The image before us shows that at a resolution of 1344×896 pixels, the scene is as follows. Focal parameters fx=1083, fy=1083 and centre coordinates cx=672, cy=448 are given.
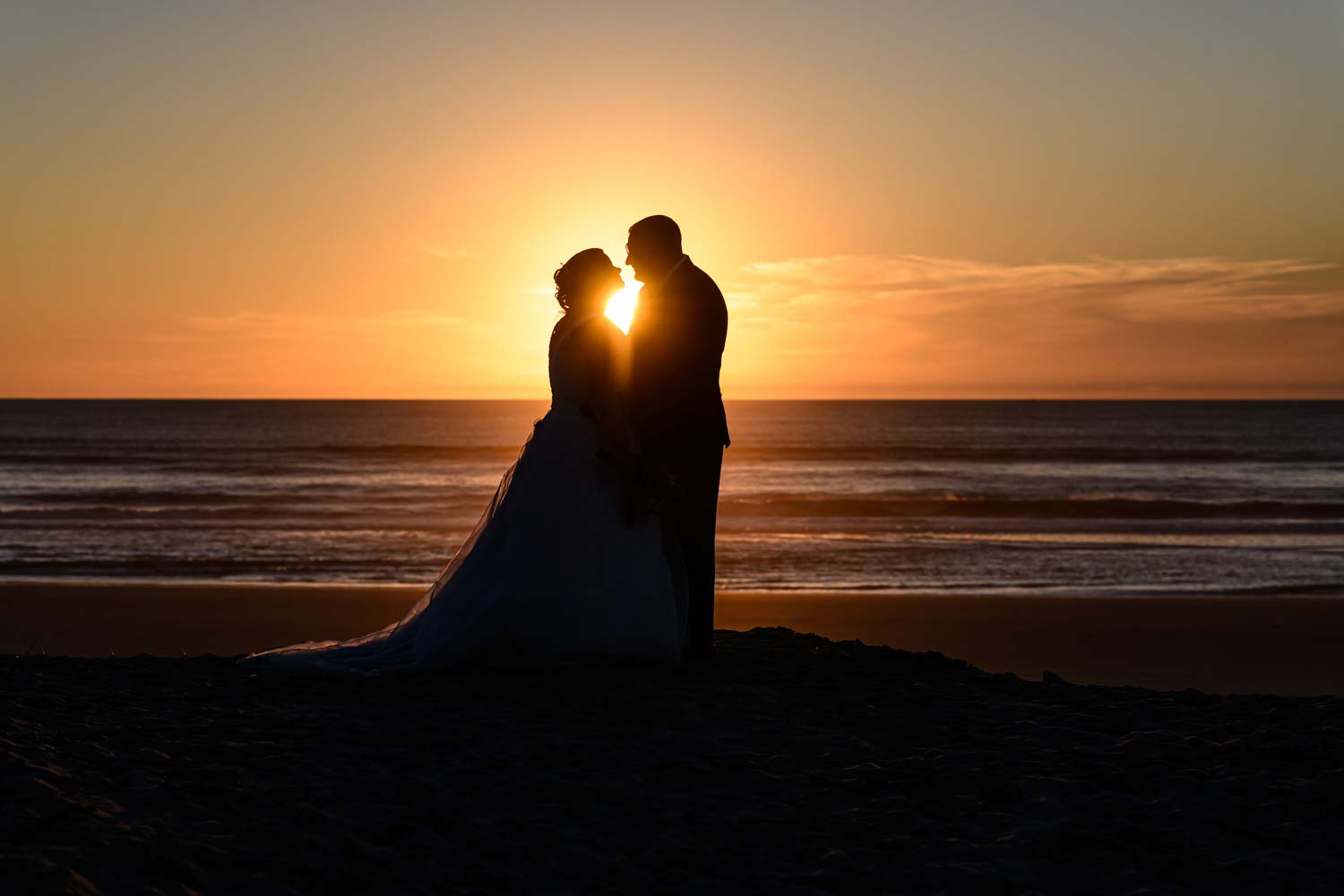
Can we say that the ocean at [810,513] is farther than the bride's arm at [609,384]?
Yes

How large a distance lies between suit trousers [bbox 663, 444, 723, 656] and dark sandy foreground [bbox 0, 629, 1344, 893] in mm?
422

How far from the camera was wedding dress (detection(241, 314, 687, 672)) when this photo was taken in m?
5.66

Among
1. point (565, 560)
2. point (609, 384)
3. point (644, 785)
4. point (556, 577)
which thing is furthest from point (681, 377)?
point (644, 785)

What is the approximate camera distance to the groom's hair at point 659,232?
595 centimetres

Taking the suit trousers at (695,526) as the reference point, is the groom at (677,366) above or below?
above

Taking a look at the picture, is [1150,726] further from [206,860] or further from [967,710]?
[206,860]

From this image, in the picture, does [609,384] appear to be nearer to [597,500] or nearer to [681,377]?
[681,377]

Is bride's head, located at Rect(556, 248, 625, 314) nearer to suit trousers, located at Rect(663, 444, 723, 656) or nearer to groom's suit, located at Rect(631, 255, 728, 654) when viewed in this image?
groom's suit, located at Rect(631, 255, 728, 654)

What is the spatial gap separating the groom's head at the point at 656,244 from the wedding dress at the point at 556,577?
435mm

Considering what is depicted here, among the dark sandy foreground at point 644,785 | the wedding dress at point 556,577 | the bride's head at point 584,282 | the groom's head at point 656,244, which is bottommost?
the dark sandy foreground at point 644,785

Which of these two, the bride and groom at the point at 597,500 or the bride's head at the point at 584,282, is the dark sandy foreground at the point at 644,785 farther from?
the bride's head at the point at 584,282

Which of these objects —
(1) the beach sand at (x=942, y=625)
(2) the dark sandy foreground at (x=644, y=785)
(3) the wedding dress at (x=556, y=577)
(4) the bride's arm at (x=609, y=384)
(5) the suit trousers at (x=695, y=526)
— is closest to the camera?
(2) the dark sandy foreground at (x=644, y=785)

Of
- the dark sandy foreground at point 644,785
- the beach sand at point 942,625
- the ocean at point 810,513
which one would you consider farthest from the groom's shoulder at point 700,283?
→ the ocean at point 810,513

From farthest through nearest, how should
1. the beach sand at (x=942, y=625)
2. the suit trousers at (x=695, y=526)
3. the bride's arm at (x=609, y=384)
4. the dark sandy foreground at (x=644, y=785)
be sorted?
the beach sand at (x=942, y=625) → the suit trousers at (x=695, y=526) → the bride's arm at (x=609, y=384) → the dark sandy foreground at (x=644, y=785)
